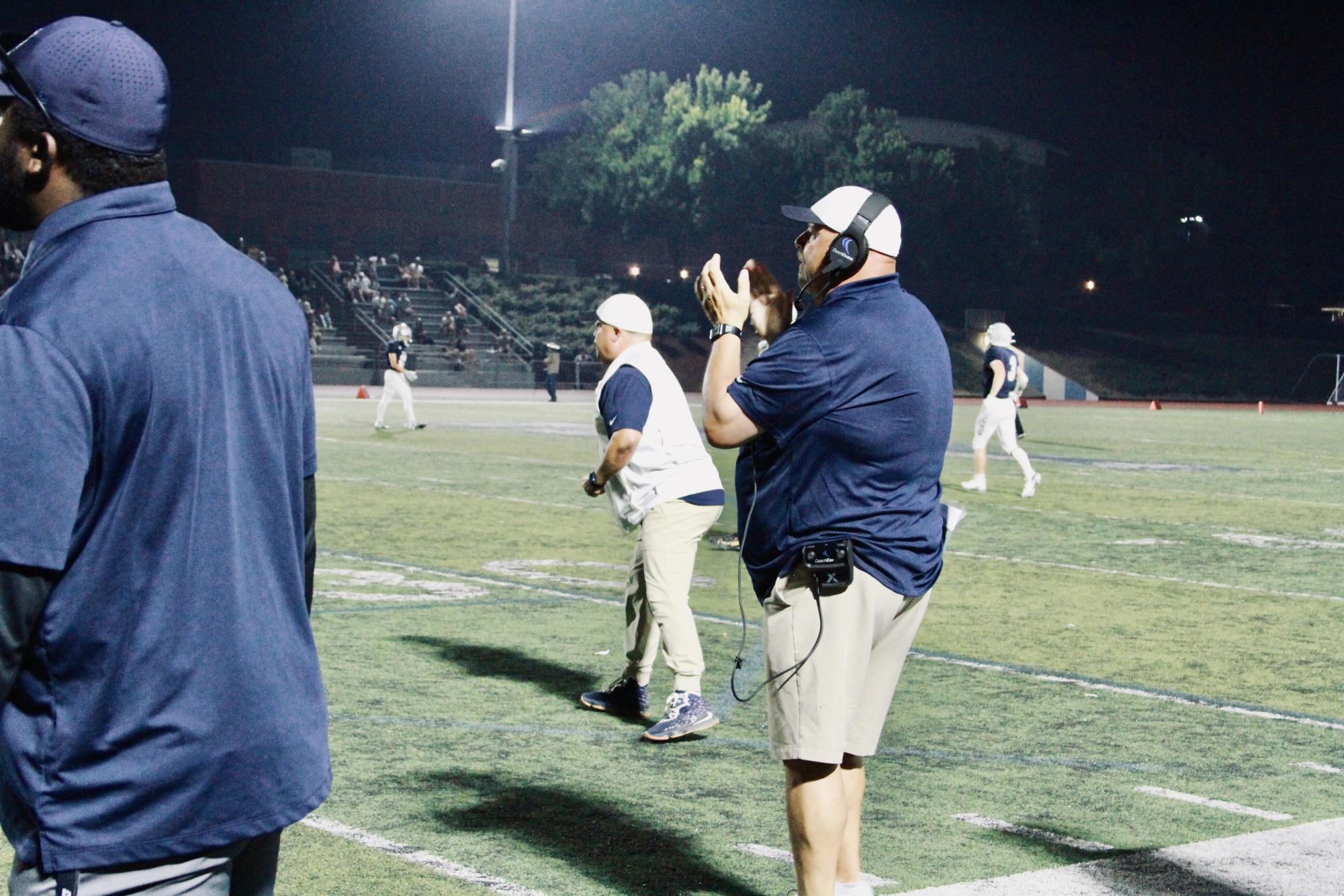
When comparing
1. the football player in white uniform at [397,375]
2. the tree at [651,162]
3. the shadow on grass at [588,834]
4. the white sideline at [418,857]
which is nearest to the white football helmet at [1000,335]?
the football player in white uniform at [397,375]

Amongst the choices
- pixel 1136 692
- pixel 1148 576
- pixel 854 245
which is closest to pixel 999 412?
pixel 1148 576

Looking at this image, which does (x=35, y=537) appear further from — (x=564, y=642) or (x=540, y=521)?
(x=540, y=521)

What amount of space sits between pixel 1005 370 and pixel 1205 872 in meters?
14.1

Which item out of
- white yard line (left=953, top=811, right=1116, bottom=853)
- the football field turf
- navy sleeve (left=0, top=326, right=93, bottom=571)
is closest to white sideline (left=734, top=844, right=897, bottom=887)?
the football field turf

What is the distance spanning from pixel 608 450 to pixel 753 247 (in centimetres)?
7898

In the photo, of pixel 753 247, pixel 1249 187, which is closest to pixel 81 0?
pixel 753 247

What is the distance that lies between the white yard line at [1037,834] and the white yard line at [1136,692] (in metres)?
2.45

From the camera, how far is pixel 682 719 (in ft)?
22.9

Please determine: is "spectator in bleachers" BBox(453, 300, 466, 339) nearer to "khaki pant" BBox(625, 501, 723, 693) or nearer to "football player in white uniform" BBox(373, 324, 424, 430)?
"football player in white uniform" BBox(373, 324, 424, 430)

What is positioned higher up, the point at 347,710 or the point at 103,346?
the point at 103,346

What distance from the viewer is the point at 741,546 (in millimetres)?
4605

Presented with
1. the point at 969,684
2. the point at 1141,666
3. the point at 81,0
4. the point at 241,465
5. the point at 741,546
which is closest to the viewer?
the point at 241,465

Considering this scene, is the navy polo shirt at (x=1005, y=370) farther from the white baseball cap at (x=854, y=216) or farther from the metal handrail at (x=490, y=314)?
the metal handrail at (x=490, y=314)

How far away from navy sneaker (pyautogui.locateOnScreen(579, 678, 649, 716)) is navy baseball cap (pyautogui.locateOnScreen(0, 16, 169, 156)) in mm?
5303
